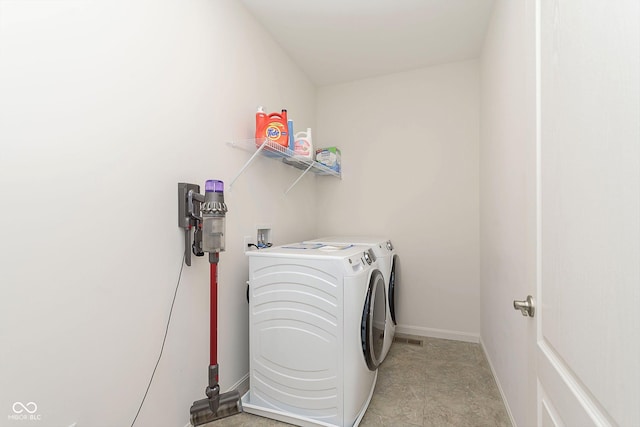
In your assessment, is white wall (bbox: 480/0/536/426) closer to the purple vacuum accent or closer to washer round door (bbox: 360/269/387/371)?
washer round door (bbox: 360/269/387/371)

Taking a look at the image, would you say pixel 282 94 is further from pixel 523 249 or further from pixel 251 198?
pixel 523 249

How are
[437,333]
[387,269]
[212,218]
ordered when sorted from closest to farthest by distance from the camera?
1. [212,218]
2. [387,269]
3. [437,333]

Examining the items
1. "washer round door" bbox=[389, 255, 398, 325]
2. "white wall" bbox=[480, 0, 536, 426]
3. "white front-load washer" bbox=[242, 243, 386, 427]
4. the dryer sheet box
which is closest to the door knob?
"white wall" bbox=[480, 0, 536, 426]

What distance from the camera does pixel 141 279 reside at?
1.27 meters

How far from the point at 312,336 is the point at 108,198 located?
1.17 meters

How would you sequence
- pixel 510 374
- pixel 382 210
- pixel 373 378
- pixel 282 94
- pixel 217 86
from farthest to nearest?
pixel 382 210
pixel 282 94
pixel 373 378
pixel 217 86
pixel 510 374

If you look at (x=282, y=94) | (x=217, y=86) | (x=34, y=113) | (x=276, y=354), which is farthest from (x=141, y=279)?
(x=282, y=94)

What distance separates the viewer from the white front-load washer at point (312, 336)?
1.51m

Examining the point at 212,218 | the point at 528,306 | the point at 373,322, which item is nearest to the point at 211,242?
the point at 212,218

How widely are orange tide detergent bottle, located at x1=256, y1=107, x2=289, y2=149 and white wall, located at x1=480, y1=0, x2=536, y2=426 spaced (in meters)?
1.32

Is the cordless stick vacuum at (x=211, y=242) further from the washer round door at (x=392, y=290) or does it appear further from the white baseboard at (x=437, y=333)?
the white baseboard at (x=437, y=333)

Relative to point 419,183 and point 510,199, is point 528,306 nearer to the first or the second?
point 510,199

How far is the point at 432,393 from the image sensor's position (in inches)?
74.7

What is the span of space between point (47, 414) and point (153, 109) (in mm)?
1230
